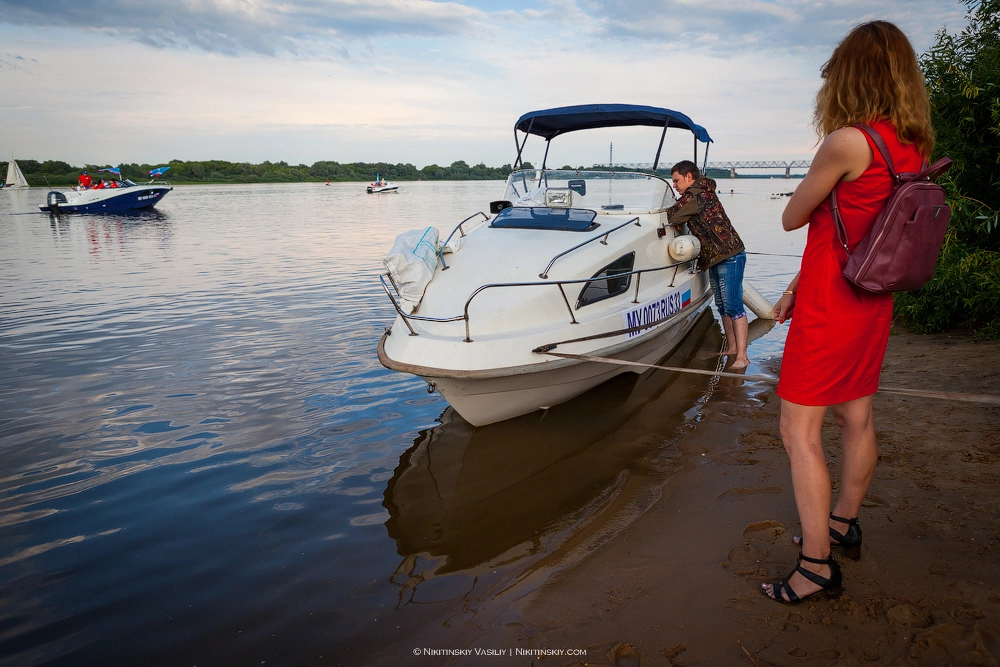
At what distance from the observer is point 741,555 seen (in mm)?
3227

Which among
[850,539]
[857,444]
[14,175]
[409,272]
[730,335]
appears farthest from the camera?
[14,175]

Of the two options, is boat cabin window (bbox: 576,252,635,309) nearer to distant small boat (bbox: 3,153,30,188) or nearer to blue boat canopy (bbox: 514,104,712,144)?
blue boat canopy (bbox: 514,104,712,144)

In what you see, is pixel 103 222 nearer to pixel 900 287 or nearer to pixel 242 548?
pixel 242 548

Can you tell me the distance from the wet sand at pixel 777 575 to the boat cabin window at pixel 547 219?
269 centimetres

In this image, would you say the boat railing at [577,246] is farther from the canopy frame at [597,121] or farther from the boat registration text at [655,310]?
the canopy frame at [597,121]

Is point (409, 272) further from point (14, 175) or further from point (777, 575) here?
point (14, 175)

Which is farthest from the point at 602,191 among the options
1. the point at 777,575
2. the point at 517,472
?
the point at 777,575

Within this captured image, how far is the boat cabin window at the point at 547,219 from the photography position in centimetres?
618

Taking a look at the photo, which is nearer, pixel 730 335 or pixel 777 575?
pixel 777 575

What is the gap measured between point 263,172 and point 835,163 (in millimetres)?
119272

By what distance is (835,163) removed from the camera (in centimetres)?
237

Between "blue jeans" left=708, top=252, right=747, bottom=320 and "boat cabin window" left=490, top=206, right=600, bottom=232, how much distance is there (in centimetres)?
172

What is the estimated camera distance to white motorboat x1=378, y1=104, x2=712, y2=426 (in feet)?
15.8

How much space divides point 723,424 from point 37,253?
67.8ft
